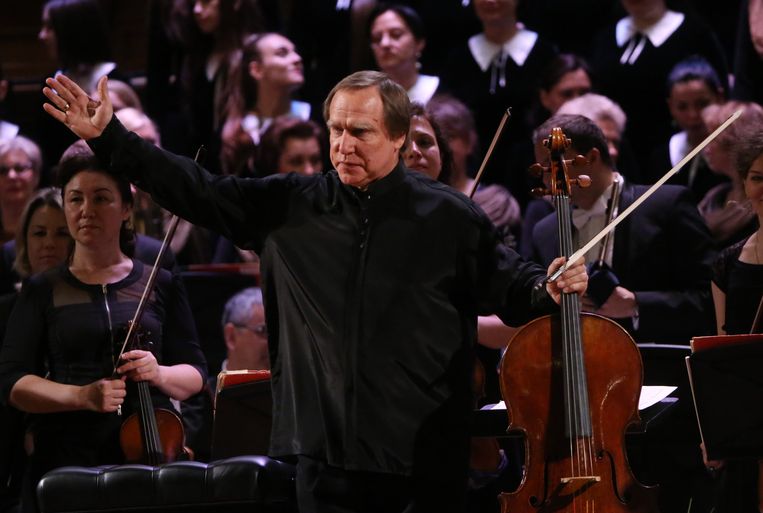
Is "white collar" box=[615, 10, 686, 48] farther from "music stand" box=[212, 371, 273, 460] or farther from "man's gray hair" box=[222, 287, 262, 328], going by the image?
"music stand" box=[212, 371, 273, 460]

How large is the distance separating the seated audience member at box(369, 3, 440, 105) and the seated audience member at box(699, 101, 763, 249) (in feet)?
3.58

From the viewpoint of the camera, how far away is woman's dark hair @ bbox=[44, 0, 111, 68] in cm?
527

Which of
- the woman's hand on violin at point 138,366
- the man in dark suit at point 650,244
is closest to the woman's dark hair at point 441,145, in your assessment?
the man in dark suit at point 650,244

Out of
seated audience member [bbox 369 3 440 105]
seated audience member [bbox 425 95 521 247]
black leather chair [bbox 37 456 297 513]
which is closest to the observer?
black leather chair [bbox 37 456 297 513]

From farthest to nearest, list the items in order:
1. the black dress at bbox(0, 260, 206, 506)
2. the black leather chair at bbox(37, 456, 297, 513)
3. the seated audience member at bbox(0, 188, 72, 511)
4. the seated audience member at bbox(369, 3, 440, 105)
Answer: the seated audience member at bbox(369, 3, 440, 105)
the seated audience member at bbox(0, 188, 72, 511)
the black dress at bbox(0, 260, 206, 506)
the black leather chair at bbox(37, 456, 297, 513)

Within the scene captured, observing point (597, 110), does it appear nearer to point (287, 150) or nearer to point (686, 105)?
point (686, 105)

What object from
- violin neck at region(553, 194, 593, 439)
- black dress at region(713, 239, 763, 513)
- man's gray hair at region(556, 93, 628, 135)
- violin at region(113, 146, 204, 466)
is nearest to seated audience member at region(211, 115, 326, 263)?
man's gray hair at region(556, 93, 628, 135)

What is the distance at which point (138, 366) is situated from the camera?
118 inches

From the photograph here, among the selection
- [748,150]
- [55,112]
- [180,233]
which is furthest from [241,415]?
[180,233]

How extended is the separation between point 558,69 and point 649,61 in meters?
0.36

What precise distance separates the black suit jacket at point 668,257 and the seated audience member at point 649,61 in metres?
1.25

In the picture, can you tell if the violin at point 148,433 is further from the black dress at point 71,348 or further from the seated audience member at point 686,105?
the seated audience member at point 686,105

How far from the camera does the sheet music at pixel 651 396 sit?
2654 millimetres

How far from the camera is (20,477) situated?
3352 mm
